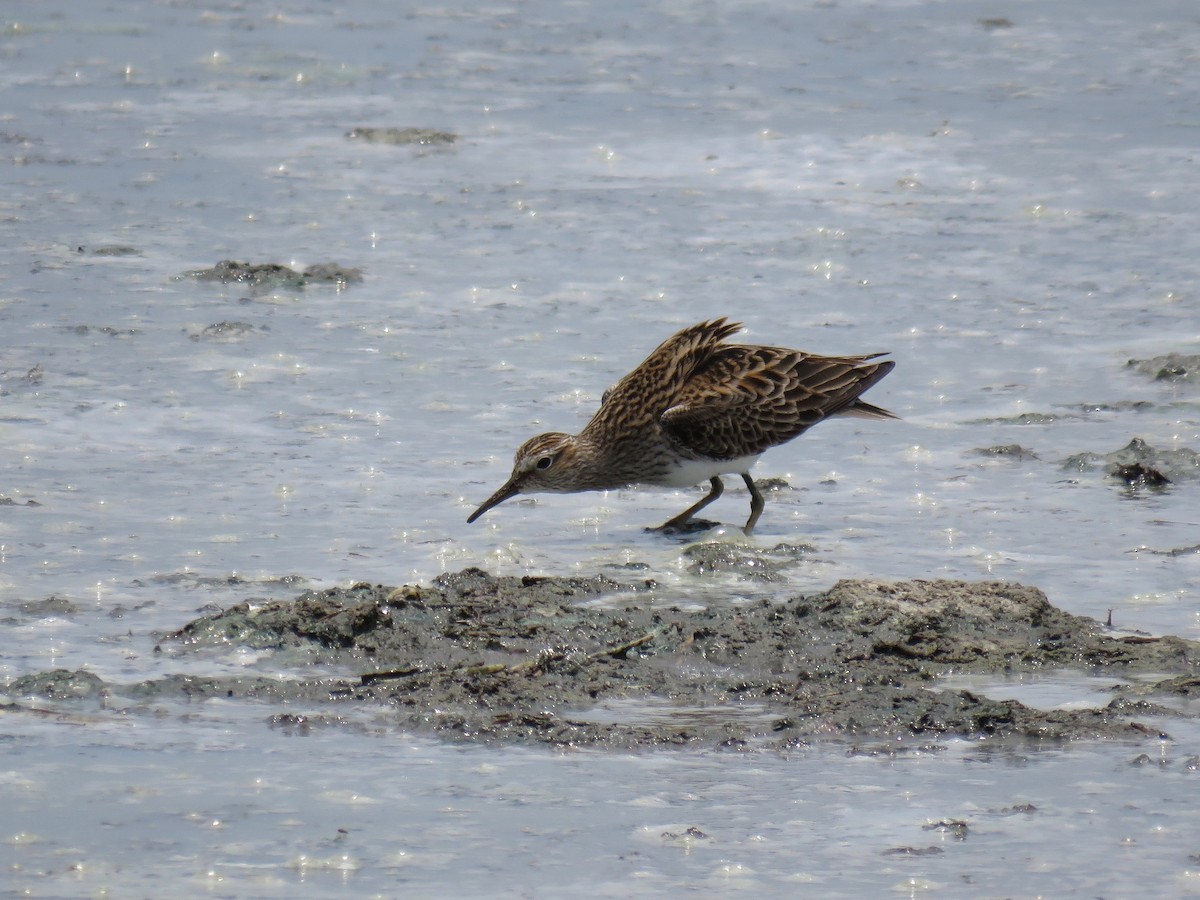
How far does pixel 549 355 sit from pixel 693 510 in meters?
2.09

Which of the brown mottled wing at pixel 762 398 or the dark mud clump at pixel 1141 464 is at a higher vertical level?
the brown mottled wing at pixel 762 398

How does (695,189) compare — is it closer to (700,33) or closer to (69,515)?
(700,33)

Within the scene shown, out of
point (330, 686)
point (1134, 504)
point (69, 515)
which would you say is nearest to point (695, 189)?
point (1134, 504)

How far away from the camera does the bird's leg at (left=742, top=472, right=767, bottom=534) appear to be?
8672 millimetres

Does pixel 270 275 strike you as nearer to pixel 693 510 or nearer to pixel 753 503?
pixel 693 510

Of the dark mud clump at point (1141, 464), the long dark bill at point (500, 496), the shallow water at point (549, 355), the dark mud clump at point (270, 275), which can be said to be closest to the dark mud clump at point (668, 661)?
the shallow water at point (549, 355)

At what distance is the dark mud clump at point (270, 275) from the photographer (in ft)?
38.3

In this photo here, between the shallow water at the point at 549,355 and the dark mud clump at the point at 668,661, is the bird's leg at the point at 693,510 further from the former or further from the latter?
the dark mud clump at the point at 668,661

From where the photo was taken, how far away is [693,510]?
8.85m

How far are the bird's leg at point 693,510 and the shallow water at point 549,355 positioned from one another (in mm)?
124

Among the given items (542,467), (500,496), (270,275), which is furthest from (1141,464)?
(270,275)

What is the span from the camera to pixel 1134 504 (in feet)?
28.5

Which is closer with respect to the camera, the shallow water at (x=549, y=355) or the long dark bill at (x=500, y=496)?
the shallow water at (x=549, y=355)

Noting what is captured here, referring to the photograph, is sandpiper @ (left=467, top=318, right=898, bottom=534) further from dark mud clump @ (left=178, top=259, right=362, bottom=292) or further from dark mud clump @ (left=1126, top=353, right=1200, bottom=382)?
dark mud clump @ (left=178, top=259, right=362, bottom=292)
